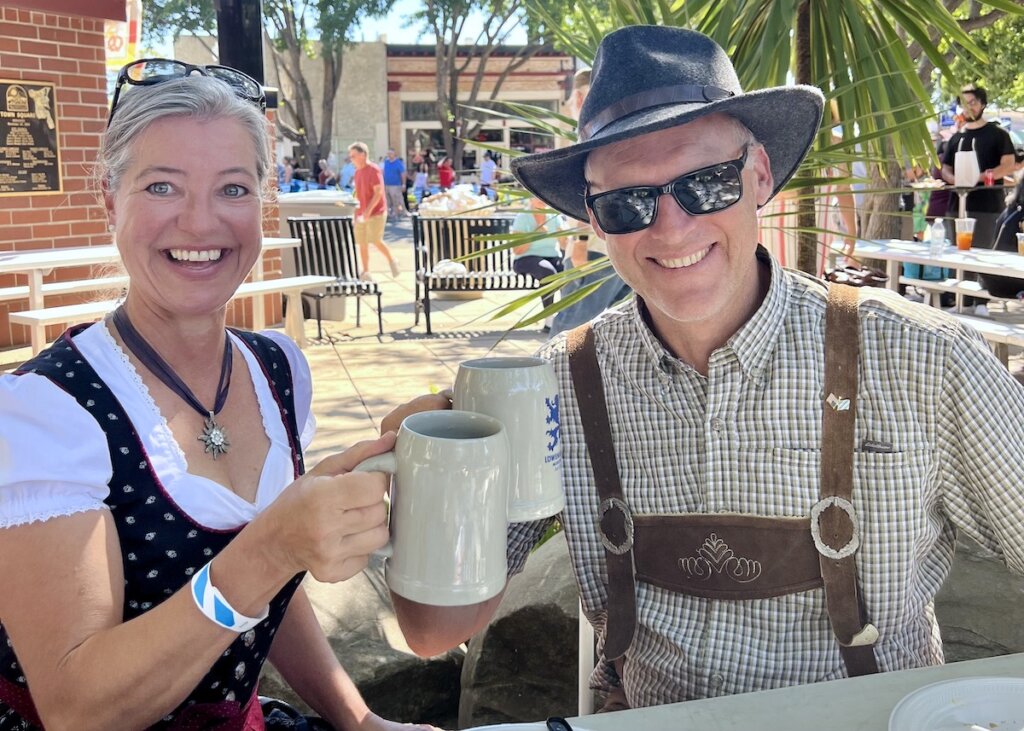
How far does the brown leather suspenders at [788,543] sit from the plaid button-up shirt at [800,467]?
32 millimetres

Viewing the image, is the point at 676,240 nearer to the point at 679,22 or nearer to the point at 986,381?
the point at 986,381

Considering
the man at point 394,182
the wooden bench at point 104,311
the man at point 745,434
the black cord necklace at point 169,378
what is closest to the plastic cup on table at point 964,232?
the wooden bench at point 104,311

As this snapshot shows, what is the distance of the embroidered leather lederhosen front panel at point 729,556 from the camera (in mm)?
1655

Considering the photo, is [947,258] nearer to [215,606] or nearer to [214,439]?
[214,439]

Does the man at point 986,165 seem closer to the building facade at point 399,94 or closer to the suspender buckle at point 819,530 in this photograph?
the suspender buckle at point 819,530

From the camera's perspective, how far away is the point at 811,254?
3.44m

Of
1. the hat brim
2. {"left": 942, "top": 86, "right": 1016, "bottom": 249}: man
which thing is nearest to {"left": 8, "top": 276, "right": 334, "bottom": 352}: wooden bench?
the hat brim

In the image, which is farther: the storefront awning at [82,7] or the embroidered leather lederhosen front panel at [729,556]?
the storefront awning at [82,7]

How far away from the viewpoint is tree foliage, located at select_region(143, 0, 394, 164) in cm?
3048

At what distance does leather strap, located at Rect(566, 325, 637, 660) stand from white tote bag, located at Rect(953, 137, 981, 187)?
28.5 ft

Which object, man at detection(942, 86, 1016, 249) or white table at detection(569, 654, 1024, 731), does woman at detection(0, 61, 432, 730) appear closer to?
white table at detection(569, 654, 1024, 731)

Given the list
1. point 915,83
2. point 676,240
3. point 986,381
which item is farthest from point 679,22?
point 986,381


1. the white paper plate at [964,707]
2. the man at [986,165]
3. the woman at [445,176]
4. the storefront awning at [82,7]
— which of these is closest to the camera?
the white paper plate at [964,707]

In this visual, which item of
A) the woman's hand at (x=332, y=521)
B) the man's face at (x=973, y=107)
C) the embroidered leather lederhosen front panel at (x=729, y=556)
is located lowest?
the embroidered leather lederhosen front panel at (x=729, y=556)
